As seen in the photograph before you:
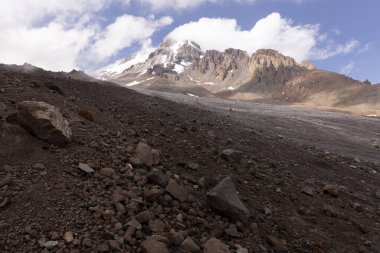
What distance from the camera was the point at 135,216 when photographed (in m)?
5.57

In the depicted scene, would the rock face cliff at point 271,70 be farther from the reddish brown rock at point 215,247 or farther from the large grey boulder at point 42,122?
the reddish brown rock at point 215,247

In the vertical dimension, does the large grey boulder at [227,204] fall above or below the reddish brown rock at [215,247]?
above

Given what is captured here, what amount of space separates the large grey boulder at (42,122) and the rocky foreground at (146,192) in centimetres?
2

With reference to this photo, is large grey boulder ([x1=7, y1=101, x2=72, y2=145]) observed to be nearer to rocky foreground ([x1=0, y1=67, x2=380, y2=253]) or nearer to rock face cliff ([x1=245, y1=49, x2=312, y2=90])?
rocky foreground ([x1=0, y1=67, x2=380, y2=253])

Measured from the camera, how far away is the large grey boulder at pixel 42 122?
6.71 metres

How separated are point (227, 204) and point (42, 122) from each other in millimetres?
3257

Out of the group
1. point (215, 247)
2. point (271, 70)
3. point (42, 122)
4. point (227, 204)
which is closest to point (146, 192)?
point (227, 204)

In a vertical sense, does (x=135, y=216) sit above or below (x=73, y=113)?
below

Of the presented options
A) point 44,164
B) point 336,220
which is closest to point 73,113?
point 44,164

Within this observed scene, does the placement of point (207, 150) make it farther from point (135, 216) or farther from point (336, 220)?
point (135, 216)

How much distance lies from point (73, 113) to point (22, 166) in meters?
2.44

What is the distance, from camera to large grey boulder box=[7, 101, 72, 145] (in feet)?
22.0

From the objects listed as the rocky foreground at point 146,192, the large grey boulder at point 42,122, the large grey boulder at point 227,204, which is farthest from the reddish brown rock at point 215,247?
the large grey boulder at point 42,122

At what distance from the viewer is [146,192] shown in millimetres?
6125
